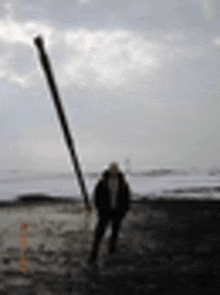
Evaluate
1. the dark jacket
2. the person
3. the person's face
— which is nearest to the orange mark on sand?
the person

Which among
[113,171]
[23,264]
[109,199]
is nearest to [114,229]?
[109,199]

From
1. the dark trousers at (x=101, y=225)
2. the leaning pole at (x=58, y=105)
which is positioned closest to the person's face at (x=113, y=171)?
the dark trousers at (x=101, y=225)

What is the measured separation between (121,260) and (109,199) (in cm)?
121

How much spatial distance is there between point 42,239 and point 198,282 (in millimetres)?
5277

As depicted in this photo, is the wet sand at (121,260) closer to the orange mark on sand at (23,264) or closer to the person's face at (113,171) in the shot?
the orange mark on sand at (23,264)

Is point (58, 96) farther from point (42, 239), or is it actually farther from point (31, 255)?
point (31, 255)

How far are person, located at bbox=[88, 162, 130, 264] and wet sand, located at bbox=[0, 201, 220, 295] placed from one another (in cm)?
54

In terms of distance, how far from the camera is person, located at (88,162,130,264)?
6.95 meters

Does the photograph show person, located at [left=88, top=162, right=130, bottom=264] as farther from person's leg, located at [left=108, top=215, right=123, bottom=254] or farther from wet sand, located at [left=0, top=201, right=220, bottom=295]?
wet sand, located at [left=0, top=201, right=220, bottom=295]

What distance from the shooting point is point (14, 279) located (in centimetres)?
569

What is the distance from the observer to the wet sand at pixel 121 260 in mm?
5242

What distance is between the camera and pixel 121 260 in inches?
273

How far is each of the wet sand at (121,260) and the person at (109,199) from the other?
54 cm

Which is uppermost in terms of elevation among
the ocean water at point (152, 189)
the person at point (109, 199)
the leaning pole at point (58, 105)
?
the leaning pole at point (58, 105)
